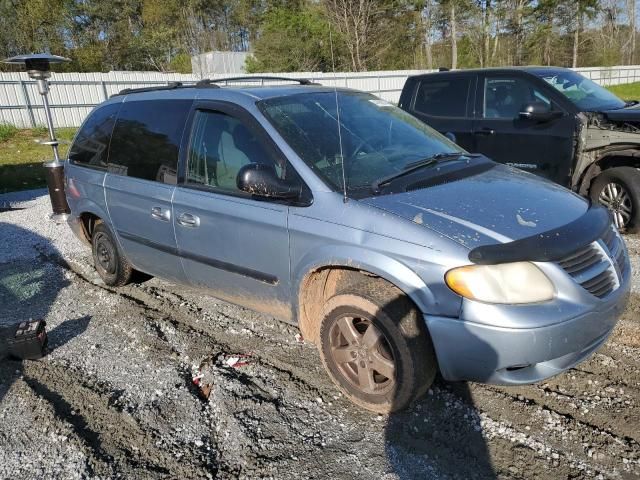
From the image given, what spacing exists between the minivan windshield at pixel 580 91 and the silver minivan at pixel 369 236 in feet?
10.2

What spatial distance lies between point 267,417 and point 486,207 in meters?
1.70

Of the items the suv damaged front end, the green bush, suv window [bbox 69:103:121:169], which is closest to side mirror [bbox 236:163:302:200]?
suv window [bbox 69:103:121:169]

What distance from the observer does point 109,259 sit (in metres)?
5.05

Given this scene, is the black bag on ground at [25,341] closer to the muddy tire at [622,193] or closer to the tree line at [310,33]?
the muddy tire at [622,193]

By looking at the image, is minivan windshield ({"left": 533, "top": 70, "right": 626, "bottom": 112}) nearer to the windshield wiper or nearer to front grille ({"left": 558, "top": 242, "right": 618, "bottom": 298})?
the windshield wiper

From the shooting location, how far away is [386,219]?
2.76 meters

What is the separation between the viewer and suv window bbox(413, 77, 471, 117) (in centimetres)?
682

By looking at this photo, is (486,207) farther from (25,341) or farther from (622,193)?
(622,193)

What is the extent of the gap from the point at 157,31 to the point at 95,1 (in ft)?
15.2

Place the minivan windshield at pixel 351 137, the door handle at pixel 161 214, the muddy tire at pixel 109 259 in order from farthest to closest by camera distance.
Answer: the muddy tire at pixel 109 259 < the door handle at pixel 161 214 < the minivan windshield at pixel 351 137

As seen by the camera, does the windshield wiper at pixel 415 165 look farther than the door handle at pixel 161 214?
No

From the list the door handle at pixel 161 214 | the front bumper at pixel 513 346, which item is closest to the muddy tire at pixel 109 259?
the door handle at pixel 161 214

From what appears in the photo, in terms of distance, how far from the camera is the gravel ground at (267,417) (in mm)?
2598

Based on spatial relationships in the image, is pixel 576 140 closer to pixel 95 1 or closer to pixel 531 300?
pixel 531 300
